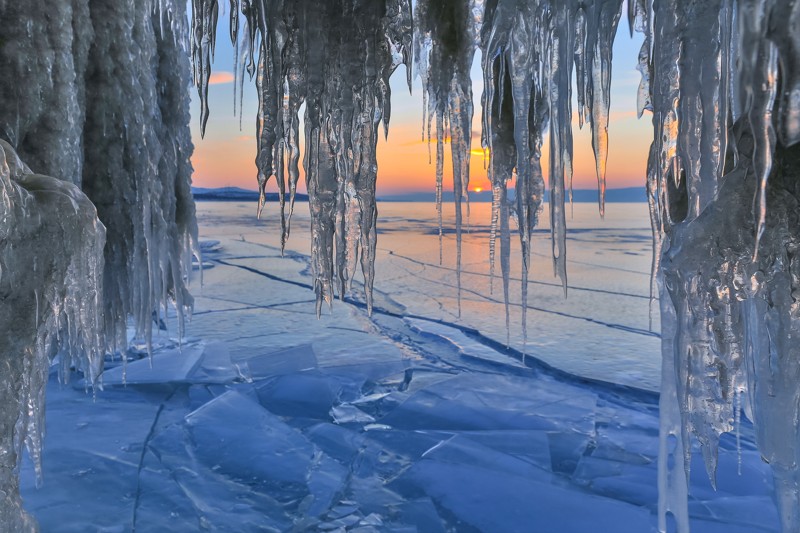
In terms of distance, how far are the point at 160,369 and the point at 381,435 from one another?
1960 millimetres

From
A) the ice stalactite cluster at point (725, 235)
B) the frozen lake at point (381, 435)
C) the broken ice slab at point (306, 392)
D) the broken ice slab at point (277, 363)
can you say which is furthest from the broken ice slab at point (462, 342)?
the ice stalactite cluster at point (725, 235)

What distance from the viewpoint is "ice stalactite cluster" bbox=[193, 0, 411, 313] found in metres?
2.21

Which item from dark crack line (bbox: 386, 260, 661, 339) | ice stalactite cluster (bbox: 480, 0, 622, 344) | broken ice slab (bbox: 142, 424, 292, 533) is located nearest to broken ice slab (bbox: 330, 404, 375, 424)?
broken ice slab (bbox: 142, 424, 292, 533)

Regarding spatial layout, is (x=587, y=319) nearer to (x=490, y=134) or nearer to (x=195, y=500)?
(x=490, y=134)

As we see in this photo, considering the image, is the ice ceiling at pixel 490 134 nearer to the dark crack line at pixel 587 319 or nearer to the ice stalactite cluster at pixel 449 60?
the ice stalactite cluster at pixel 449 60

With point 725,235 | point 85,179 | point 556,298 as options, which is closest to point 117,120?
point 85,179

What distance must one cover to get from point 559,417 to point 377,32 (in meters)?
2.33

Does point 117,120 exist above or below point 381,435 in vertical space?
above

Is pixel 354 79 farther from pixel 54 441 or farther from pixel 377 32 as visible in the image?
pixel 54 441

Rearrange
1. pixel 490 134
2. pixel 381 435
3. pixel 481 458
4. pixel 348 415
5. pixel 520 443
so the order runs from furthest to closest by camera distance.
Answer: pixel 348 415
pixel 381 435
pixel 520 443
pixel 481 458
pixel 490 134

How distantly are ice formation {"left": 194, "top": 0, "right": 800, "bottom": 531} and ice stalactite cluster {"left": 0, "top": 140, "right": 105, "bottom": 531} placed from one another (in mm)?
1294

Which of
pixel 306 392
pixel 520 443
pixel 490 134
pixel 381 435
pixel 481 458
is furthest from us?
pixel 306 392

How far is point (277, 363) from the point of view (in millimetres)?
4117

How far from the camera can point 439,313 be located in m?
5.74
